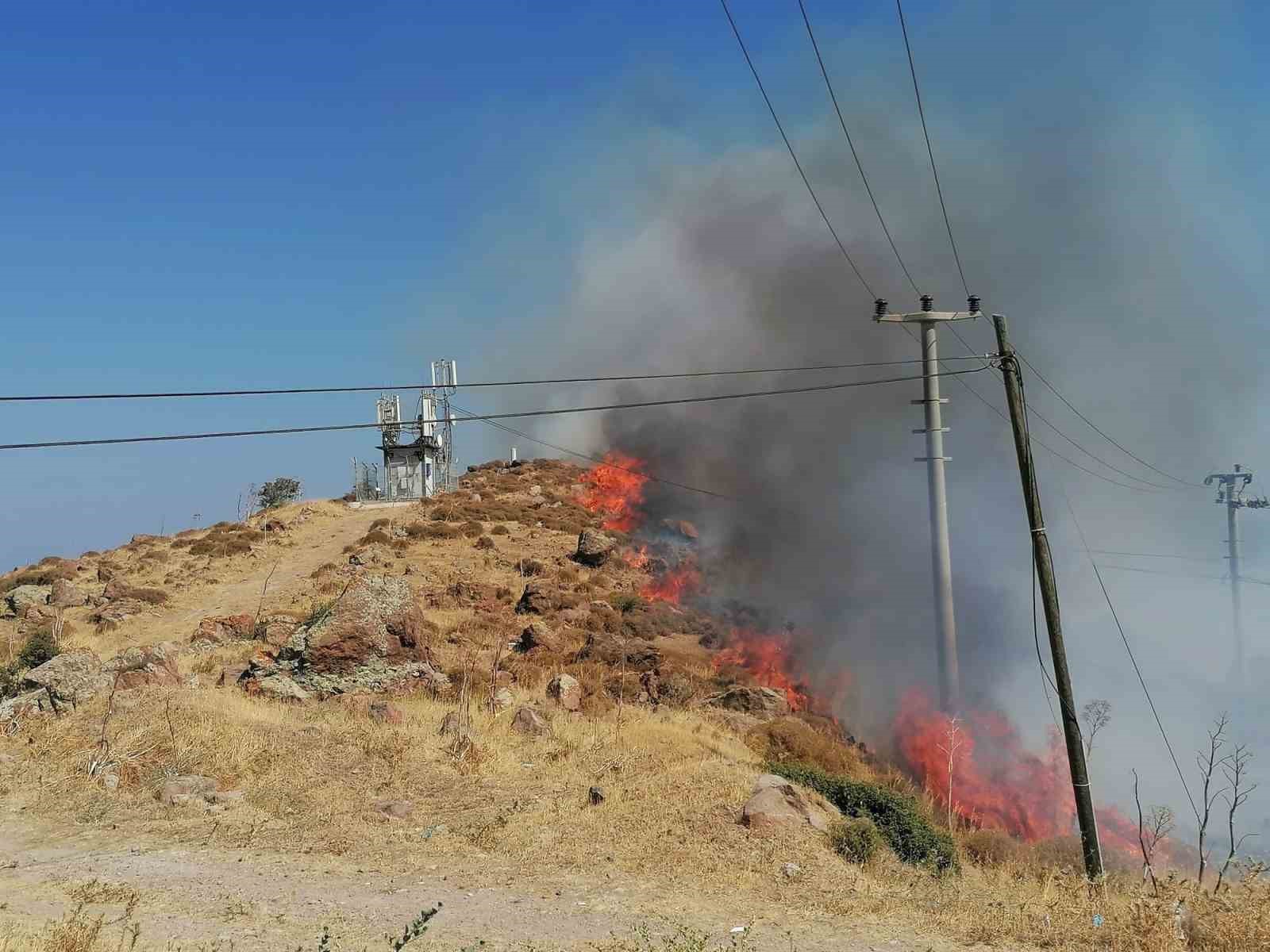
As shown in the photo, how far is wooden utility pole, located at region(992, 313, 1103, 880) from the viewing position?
13.8 metres

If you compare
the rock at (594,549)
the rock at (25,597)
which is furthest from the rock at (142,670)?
the rock at (594,549)

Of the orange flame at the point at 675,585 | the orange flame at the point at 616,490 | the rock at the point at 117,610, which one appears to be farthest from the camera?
the orange flame at the point at 616,490

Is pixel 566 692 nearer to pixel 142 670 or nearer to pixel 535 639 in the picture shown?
pixel 535 639

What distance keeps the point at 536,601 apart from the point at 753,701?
36.8 feet

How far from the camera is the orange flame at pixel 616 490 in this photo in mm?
50219

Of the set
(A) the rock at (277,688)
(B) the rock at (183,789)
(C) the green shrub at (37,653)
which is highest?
(C) the green shrub at (37,653)

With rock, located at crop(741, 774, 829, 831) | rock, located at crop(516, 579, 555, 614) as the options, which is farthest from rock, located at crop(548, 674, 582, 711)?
rock, located at crop(516, 579, 555, 614)

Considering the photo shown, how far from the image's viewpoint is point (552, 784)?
53.3 ft

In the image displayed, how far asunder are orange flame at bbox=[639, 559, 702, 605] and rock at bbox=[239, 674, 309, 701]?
57.1 feet

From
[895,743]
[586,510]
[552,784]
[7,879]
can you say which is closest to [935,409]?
[895,743]

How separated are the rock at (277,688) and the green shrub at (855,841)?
450 inches

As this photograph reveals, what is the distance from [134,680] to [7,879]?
906cm

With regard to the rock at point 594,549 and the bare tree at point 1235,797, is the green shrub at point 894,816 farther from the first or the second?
the rock at point 594,549

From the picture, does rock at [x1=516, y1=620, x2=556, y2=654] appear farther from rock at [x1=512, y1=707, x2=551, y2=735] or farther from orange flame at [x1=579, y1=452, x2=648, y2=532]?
orange flame at [x1=579, y1=452, x2=648, y2=532]
